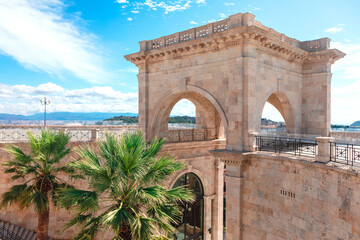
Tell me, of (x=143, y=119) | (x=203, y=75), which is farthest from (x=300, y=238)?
(x=143, y=119)

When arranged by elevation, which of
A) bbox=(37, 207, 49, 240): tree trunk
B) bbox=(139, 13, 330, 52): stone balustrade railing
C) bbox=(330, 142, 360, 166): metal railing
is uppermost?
bbox=(139, 13, 330, 52): stone balustrade railing

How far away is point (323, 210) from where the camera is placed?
7926mm

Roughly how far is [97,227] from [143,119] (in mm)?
9703

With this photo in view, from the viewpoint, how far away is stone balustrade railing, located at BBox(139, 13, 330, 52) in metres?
11.2

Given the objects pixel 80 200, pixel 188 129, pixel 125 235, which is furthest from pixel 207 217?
pixel 80 200

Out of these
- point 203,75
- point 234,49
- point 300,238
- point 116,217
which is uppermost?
point 234,49

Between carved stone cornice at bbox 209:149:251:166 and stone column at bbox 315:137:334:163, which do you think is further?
carved stone cornice at bbox 209:149:251:166

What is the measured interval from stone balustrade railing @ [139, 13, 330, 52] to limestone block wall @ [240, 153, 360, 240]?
6.05 m

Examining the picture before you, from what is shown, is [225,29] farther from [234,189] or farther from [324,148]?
[234,189]

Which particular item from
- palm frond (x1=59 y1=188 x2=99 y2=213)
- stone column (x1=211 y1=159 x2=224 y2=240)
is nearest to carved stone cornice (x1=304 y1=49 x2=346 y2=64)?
stone column (x1=211 y1=159 x2=224 y2=240)

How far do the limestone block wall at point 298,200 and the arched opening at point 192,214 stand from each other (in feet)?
22.7

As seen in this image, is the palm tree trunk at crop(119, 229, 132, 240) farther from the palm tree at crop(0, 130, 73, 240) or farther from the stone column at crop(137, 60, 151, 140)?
the stone column at crop(137, 60, 151, 140)

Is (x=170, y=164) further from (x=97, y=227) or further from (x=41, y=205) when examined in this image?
(x=41, y=205)

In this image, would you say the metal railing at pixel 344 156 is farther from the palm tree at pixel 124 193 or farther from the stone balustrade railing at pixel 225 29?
the stone balustrade railing at pixel 225 29
